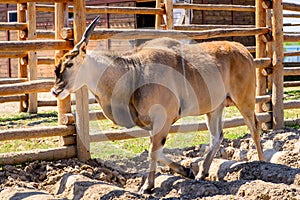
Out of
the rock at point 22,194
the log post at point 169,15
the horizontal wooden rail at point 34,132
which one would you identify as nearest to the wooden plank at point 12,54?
the log post at point 169,15

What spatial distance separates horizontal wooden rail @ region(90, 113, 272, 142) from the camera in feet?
24.4

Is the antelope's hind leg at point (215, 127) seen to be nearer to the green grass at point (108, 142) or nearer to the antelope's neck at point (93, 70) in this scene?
the green grass at point (108, 142)

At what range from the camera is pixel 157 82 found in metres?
6.06

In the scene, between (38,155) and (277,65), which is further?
(277,65)

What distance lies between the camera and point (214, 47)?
697cm

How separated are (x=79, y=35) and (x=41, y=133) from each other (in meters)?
1.24

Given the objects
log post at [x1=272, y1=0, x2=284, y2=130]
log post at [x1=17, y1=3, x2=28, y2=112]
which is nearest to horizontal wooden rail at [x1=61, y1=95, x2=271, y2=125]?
log post at [x1=272, y1=0, x2=284, y2=130]

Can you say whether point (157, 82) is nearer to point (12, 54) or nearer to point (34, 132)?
point (34, 132)

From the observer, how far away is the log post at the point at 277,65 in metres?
9.39

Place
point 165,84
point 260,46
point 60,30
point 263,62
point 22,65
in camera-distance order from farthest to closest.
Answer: point 22,65
point 260,46
point 263,62
point 60,30
point 165,84

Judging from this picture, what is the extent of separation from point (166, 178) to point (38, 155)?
164cm

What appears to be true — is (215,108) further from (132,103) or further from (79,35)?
(79,35)

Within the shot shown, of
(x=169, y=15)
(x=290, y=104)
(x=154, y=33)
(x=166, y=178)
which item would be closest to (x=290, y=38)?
(x=290, y=104)

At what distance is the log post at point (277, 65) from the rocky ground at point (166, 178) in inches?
46.7
